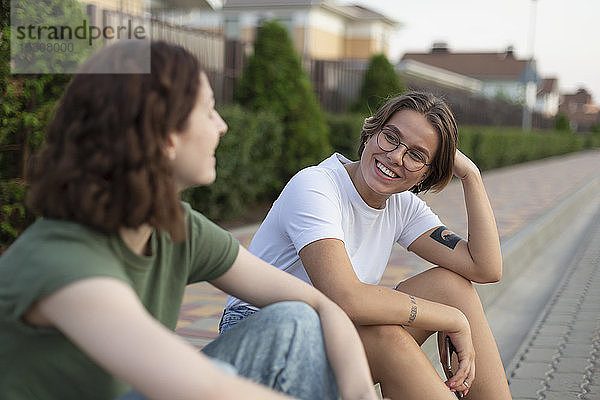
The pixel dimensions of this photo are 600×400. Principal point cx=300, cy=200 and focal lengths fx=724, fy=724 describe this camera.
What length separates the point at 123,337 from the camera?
4.46 feet

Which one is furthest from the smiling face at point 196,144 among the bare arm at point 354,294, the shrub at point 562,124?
the shrub at point 562,124

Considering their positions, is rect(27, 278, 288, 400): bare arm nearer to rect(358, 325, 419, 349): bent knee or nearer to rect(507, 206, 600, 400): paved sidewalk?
rect(358, 325, 419, 349): bent knee

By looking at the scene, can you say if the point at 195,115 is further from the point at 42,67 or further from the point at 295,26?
the point at 295,26

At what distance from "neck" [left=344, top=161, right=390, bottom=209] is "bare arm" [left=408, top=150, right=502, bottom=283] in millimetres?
342

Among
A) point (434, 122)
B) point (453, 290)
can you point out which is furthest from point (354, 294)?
point (434, 122)

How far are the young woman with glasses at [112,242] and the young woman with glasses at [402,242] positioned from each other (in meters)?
0.86

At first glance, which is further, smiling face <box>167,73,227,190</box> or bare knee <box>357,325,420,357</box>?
bare knee <box>357,325,420,357</box>

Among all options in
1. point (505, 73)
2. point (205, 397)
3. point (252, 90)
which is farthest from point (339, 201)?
point (505, 73)

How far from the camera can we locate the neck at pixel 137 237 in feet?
5.23

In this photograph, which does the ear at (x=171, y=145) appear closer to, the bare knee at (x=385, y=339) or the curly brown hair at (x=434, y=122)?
the bare knee at (x=385, y=339)

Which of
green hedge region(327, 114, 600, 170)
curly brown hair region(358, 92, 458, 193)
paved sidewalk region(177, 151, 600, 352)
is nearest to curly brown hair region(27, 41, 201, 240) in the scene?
curly brown hair region(358, 92, 458, 193)

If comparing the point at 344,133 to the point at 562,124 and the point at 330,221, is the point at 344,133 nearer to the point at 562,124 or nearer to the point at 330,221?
the point at 330,221

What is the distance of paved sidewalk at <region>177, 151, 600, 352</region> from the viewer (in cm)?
437

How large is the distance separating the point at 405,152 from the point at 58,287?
1738 millimetres
